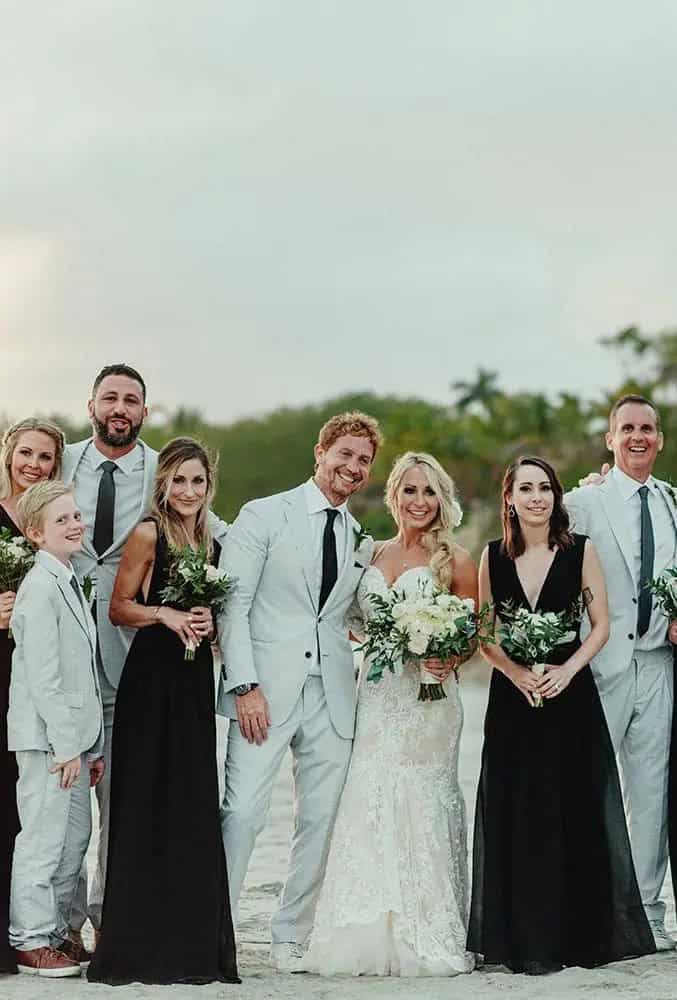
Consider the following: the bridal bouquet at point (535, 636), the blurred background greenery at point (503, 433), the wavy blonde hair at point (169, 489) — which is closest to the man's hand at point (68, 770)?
the wavy blonde hair at point (169, 489)

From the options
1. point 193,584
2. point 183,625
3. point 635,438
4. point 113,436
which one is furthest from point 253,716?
point 635,438

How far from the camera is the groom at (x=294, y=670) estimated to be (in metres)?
7.12

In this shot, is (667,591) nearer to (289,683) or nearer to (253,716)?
(289,683)

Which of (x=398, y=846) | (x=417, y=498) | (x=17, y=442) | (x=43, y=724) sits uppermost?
(x=17, y=442)

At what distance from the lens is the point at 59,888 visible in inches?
278

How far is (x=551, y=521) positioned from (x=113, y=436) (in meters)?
2.38

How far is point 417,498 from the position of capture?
740 centimetres

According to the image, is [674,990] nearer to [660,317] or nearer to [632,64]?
[632,64]

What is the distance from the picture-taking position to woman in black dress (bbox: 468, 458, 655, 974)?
697 cm

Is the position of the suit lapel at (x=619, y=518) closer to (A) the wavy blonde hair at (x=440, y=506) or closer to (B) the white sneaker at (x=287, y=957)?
(A) the wavy blonde hair at (x=440, y=506)

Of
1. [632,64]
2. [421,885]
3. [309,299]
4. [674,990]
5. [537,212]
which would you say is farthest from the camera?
[309,299]

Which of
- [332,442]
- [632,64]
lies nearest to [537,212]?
[632,64]

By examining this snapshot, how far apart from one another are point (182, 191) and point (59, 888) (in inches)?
1472

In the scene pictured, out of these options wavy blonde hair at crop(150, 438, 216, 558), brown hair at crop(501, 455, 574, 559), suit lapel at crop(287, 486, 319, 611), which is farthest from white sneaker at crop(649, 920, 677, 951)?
wavy blonde hair at crop(150, 438, 216, 558)
